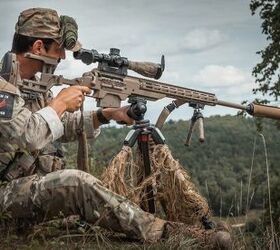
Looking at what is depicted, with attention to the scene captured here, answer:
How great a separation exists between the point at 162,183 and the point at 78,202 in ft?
3.44

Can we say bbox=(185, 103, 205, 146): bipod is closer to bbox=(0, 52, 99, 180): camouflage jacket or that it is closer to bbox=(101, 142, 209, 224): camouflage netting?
bbox=(101, 142, 209, 224): camouflage netting

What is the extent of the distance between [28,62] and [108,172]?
1.17 m

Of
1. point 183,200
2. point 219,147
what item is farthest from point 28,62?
point 219,147

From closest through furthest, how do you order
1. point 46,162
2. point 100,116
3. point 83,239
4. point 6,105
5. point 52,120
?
point 6,105
point 52,120
point 83,239
point 46,162
point 100,116

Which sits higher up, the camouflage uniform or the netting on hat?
the netting on hat

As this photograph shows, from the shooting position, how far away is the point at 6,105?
13.6 feet

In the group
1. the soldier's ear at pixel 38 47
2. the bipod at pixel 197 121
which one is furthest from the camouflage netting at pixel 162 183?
the soldier's ear at pixel 38 47

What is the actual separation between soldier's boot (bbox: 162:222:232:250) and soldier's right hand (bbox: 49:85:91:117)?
46.3 inches

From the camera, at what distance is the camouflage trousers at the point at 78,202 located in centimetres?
446

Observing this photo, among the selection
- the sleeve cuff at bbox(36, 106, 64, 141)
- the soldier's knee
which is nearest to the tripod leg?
the soldier's knee

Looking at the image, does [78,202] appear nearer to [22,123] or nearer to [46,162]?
[46,162]

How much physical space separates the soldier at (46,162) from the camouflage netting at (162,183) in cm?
51

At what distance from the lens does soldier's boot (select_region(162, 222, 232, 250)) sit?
434 cm

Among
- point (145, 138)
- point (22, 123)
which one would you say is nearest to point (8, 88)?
point (22, 123)
